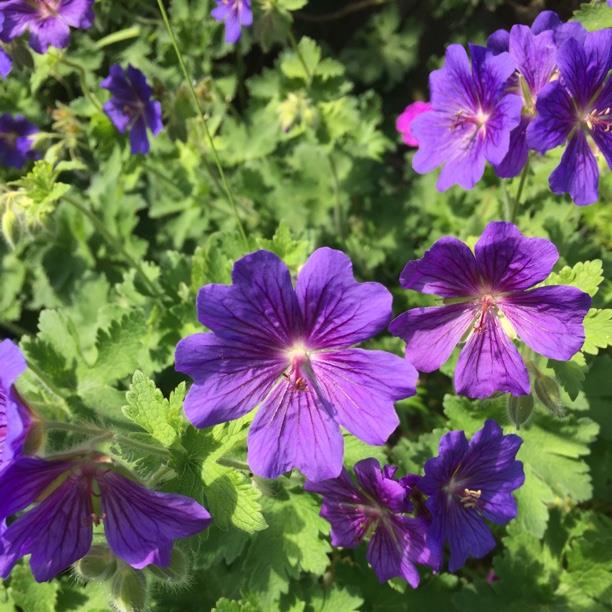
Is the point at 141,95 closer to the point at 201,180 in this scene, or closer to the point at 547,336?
the point at 201,180

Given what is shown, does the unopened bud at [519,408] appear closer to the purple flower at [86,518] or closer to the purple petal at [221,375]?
the purple petal at [221,375]

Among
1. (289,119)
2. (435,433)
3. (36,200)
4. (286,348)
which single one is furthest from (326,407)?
(289,119)

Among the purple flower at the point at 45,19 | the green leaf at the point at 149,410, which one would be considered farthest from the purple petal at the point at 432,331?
the purple flower at the point at 45,19

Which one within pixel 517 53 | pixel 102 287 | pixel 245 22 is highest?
pixel 245 22

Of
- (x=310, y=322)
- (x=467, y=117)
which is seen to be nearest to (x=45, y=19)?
(x=467, y=117)

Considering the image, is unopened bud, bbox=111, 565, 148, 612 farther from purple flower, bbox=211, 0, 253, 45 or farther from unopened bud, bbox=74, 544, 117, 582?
purple flower, bbox=211, 0, 253, 45

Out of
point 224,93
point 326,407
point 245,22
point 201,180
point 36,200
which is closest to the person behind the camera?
point 326,407
